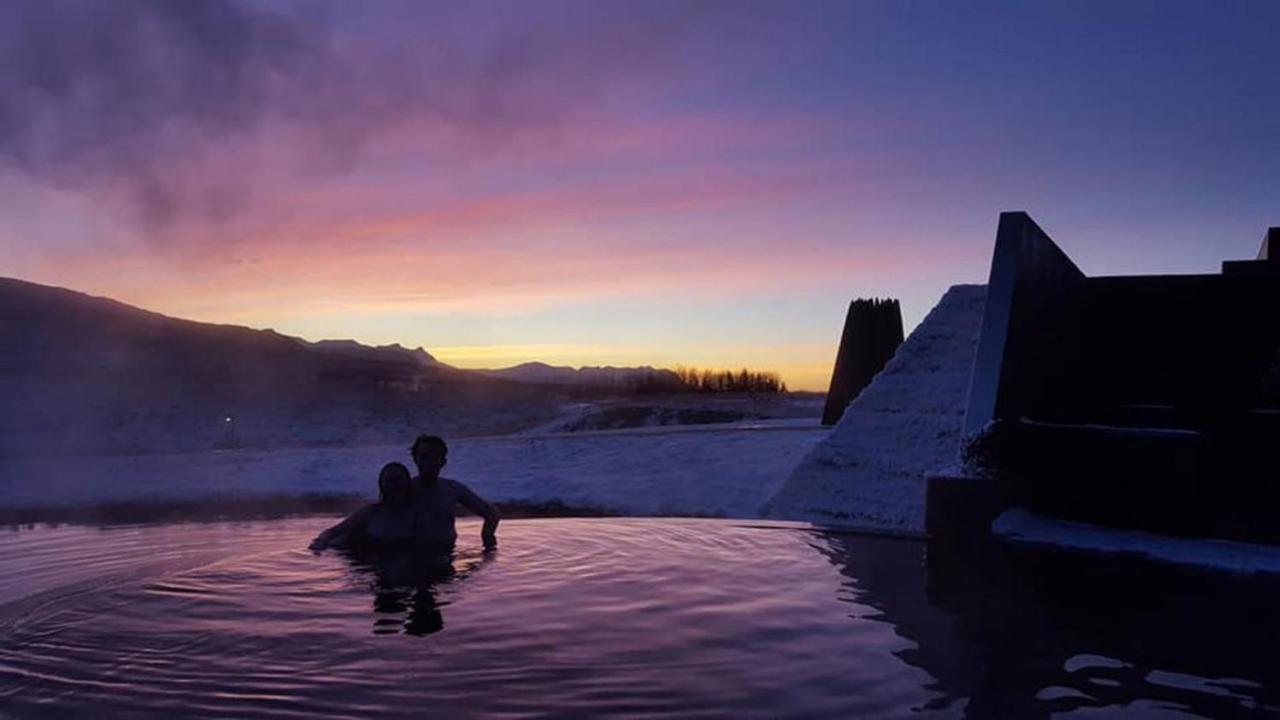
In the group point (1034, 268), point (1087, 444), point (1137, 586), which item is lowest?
point (1137, 586)

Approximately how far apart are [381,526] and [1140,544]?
218 inches

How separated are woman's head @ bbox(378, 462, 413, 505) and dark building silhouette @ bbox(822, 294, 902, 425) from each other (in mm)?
12976

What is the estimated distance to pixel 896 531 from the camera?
27.0 feet

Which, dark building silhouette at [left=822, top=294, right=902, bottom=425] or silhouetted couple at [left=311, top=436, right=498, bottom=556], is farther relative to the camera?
dark building silhouette at [left=822, top=294, right=902, bottom=425]

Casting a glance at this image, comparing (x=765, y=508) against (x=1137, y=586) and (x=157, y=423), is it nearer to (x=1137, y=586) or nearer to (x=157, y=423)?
(x=1137, y=586)

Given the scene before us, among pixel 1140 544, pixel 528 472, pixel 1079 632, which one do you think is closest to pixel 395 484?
pixel 1079 632

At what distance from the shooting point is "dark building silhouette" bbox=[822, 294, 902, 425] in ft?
64.5

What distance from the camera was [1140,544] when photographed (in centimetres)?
548

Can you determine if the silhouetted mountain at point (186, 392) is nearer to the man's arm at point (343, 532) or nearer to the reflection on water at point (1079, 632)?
the man's arm at point (343, 532)

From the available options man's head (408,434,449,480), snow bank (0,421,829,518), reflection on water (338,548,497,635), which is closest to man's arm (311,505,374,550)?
reflection on water (338,548,497,635)

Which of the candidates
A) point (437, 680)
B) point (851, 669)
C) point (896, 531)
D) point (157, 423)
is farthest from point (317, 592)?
point (157, 423)

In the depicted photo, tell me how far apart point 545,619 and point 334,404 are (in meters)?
37.4

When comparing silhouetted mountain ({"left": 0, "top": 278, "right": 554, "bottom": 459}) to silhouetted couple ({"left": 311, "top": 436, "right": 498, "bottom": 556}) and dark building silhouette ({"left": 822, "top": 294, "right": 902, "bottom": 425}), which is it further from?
silhouetted couple ({"left": 311, "top": 436, "right": 498, "bottom": 556})

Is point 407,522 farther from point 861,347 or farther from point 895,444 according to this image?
point 861,347
